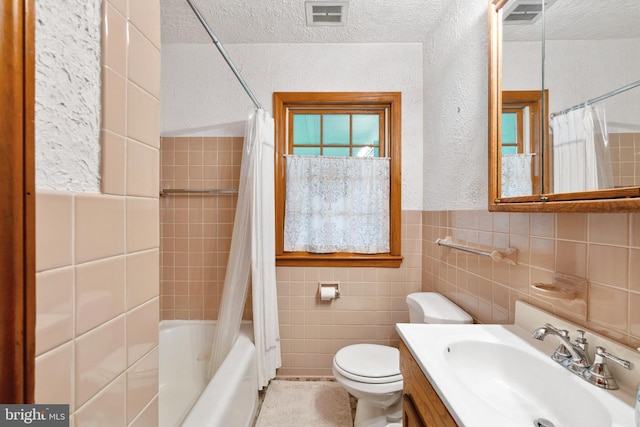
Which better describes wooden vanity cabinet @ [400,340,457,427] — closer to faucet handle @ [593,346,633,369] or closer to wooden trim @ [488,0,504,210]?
faucet handle @ [593,346,633,369]

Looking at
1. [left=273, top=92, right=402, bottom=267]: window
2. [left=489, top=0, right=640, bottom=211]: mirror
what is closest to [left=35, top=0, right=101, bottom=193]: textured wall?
[left=489, top=0, right=640, bottom=211]: mirror

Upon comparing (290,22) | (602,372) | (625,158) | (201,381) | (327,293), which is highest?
(290,22)

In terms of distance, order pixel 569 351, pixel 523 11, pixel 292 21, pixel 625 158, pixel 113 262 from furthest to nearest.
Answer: pixel 292 21
pixel 523 11
pixel 569 351
pixel 625 158
pixel 113 262

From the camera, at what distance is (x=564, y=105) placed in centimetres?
80

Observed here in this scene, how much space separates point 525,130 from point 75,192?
48.9 inches

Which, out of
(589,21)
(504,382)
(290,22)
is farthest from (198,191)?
(589,21)

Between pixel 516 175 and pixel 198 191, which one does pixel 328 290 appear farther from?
pixel 516 175

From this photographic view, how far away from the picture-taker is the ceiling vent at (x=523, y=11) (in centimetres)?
89

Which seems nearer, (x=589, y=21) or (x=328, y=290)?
(x=589, y=21)

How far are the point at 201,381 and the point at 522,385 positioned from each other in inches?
60.2

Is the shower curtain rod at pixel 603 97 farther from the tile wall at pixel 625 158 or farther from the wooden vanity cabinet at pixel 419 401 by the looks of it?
the wooden vanity cabinet at pixel 419 401

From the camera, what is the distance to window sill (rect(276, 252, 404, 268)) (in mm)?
1868

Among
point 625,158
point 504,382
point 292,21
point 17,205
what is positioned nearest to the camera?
point 17,205

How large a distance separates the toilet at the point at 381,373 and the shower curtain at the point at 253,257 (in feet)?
1.62
